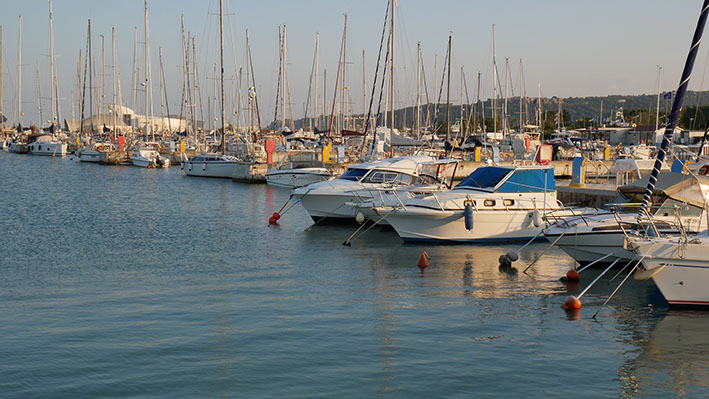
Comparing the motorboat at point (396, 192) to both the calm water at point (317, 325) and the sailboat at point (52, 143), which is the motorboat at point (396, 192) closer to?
the calm water at point (317, 325)

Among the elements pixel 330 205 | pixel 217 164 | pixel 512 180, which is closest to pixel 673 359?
pixel 512 180

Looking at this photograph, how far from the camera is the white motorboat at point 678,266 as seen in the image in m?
14.2

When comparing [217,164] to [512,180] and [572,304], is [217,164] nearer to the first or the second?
[512,180]

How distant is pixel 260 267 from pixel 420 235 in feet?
19.2

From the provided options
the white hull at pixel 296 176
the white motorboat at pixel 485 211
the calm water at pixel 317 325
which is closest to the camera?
the calm water at pixel 317 325

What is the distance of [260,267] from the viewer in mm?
19703

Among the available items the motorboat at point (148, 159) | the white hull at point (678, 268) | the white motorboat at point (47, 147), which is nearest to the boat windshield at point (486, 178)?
the white hull at point (678, 268)

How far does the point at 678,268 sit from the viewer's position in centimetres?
1434

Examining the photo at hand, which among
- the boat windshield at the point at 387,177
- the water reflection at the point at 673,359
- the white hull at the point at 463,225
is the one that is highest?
the boat windshield at the point at 387,177

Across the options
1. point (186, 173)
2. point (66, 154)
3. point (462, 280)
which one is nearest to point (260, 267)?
point (462, 280)

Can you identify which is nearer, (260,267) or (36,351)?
(36,351)

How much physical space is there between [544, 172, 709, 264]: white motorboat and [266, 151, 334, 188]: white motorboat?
23221mm

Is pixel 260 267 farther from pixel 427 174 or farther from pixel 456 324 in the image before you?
pixel 427 174

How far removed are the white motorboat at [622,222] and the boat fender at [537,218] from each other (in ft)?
7.40
